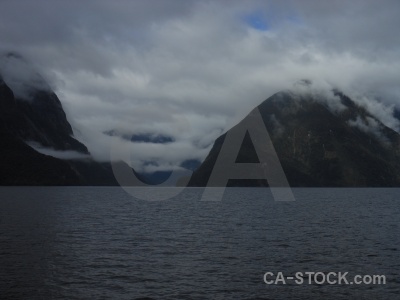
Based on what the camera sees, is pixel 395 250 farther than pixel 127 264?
Yes

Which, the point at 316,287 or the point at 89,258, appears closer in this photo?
the point at 316,287

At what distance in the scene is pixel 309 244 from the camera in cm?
6425

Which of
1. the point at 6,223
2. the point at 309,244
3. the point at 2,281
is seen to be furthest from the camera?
the point at 6,223

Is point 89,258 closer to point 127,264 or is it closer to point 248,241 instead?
point 127,264

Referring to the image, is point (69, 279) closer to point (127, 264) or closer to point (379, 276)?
point (127, 264)

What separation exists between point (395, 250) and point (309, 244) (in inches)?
457

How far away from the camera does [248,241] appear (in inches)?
2630

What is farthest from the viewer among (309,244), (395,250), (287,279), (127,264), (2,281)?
(309,244)

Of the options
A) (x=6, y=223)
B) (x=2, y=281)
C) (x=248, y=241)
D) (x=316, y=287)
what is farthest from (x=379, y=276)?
(x=6, y=223)

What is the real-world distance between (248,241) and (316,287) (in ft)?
87.8

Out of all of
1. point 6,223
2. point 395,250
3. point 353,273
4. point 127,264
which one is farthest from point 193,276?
point 6,223

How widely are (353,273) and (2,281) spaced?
114ft

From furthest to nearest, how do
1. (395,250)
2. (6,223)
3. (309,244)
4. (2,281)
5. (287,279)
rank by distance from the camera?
1. (6,223)
2. (309,244)
3. (395,250)
4. (287,279)
5. (2,281)

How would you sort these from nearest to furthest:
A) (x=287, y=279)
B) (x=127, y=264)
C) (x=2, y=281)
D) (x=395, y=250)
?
(x=2, y=281) < (x=287, y=279) < (x=127, y=264) < (x=395, y=250)
